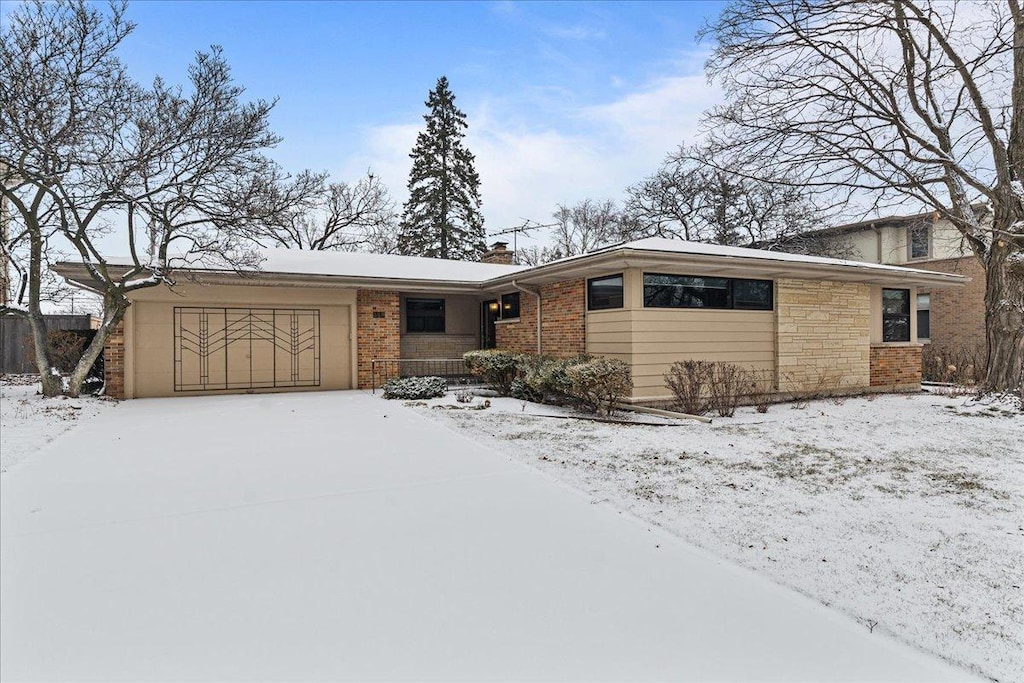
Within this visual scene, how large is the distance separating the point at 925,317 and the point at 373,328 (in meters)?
17.8

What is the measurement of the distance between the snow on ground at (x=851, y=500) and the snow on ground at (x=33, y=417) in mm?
4931

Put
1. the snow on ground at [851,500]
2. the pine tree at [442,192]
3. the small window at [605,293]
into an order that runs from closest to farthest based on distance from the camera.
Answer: the snow on ground at [851,500]
the small window at [605,293]
the pine tree at [442,192]

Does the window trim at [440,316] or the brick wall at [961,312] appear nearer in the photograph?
the window trim at [440,316]

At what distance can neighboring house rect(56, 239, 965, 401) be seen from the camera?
9602 mm

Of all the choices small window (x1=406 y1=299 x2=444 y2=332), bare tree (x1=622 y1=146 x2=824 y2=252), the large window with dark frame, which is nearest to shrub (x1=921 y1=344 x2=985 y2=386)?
the large window with dark frame

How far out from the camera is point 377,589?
2.75 m

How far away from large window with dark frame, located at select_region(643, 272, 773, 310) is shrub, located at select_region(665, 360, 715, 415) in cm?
133

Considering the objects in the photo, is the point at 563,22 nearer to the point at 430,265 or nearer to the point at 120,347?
the point at 430,265

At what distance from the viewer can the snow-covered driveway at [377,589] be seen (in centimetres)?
216

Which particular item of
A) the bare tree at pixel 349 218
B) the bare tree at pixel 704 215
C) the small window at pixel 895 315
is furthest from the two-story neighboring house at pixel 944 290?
the bare tree at pixel 349 218

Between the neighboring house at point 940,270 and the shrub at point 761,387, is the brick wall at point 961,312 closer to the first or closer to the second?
the neighboring house at point 940,270

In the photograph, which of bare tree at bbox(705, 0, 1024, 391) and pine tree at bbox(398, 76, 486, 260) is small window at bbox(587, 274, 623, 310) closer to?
bare tree at bbox(705, 0, 1024, 391)

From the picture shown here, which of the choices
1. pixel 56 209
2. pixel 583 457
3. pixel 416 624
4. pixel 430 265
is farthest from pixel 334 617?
pixel 430 265

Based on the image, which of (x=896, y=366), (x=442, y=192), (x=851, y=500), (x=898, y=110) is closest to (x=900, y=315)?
(x=896, y=366)
